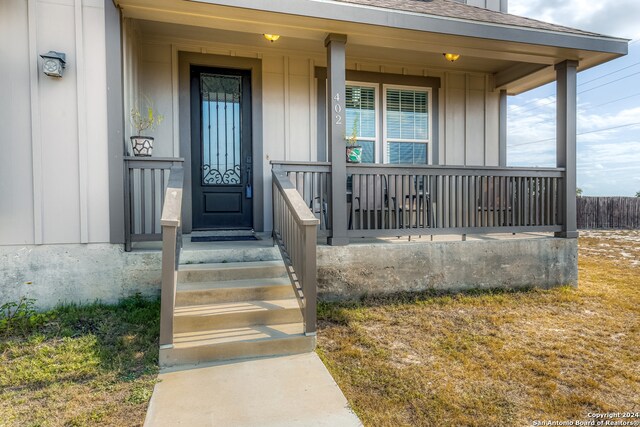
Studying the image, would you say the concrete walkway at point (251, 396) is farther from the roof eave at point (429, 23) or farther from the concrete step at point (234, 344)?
the roof eave at point (429, 23)

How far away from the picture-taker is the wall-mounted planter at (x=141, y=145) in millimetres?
4098

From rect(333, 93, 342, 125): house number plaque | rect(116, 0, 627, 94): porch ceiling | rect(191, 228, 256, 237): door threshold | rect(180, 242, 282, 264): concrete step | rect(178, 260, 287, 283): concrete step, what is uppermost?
rect(116, 0, 627, 94): porch ceiling

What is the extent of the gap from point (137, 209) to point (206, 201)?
922mm

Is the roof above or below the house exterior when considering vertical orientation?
above

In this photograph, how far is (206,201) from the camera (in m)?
5.30

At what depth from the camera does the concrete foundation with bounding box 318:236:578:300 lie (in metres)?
4.41

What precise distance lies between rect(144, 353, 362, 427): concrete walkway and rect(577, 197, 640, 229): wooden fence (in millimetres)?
15627

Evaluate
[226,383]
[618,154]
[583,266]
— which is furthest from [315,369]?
[618,154]

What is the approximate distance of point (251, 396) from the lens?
2.42 meters

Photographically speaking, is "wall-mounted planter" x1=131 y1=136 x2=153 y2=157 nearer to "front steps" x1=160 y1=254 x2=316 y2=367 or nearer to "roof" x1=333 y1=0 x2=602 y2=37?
"front steps" x1=160 y1=254 x2=316 y2=367

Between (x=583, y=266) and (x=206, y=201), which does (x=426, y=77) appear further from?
(x=583, y=266)

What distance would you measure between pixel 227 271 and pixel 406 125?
3.93m

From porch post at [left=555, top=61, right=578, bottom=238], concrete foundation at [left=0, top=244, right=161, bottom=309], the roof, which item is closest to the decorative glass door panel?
concrete foundation at [left=0, top=244, right=161, bottom=309]

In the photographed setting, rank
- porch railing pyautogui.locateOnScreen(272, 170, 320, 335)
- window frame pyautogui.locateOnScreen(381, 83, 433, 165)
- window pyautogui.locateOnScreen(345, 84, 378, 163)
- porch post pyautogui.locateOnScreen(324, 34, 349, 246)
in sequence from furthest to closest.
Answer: window frame pyautogui.locateOnScreen(381, 83, 433, 165)
window pyautogui.locateOnScreen(345, 84, 378, 163)
porch post pyautogui.locateOnScreen(324, 34, 349, 246)
porch railing pyautogui.locateOnScreen(272, 170, 320, 335)
